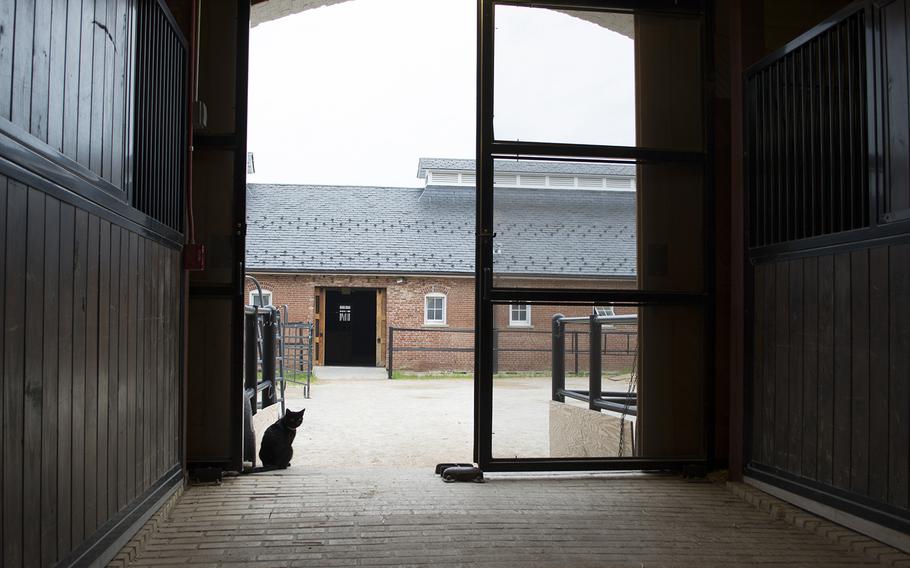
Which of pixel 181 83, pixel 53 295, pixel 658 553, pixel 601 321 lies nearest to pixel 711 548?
pixel 658 553

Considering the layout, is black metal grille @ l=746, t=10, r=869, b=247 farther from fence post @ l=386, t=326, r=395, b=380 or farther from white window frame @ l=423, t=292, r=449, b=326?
white window frame @ l=423, t=292, r=449, b=326

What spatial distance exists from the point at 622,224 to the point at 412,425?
4733 millimetres

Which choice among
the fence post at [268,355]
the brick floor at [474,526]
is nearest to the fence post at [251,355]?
the fence post at [268,355]

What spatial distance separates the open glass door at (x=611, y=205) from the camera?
12.5 feet

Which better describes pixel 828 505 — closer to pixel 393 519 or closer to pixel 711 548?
pixel 711 548

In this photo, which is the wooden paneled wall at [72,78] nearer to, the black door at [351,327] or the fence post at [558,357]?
the fence post at [558,357]

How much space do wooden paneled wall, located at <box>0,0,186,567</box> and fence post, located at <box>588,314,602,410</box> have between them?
2.39 m

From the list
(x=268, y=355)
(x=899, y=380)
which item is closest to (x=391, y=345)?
(x=268, y=355)

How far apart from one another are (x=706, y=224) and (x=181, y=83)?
2.80 metres

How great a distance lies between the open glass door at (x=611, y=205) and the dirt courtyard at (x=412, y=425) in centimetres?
38

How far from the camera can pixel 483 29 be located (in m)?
3.83

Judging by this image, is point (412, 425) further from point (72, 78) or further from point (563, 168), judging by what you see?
point (72, 78)

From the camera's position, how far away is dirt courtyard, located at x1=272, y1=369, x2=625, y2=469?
14.8ft

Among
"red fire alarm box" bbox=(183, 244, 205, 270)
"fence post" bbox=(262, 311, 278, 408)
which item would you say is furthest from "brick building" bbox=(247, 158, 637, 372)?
"red fire alarm box" bbox=(183, 244, 205, 270)
